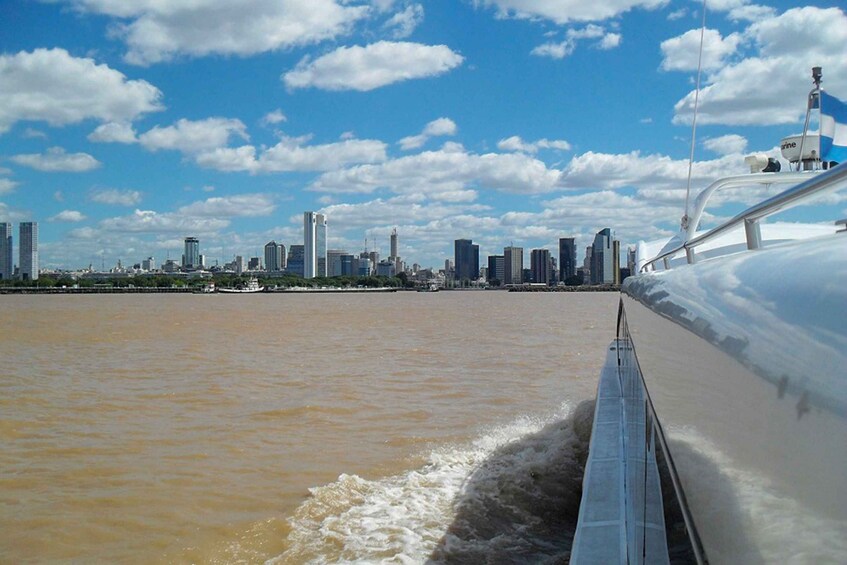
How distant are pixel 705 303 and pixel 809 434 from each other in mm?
563

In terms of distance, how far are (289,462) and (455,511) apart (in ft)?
8.55

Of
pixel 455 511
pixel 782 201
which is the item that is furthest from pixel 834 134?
pixel 782 201

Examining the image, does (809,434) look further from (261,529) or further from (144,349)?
(144,349)

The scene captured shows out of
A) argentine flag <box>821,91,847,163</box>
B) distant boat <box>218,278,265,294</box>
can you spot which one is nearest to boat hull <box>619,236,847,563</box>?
argentine flag <box>821,91,847,163</box>

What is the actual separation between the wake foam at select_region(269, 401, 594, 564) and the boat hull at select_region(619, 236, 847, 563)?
175 inches

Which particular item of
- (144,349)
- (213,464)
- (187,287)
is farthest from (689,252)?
(187,287)

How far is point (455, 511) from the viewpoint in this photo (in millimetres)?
6227

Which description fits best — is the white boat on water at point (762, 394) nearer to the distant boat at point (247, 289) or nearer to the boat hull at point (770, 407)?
the boat hull at point (770, 407)

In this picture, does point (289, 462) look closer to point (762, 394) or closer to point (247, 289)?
point (762, 394)

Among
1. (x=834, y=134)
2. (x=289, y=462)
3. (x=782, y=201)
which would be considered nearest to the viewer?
(x=782, y=201)

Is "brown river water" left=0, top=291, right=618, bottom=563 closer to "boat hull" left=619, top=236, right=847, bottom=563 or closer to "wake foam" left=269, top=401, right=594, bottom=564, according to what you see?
"wake foam" left=269, top=401, right=594, bottom=564

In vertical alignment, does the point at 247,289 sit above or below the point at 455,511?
above

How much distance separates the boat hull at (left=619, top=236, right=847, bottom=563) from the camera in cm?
66

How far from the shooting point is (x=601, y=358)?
18703 mm
